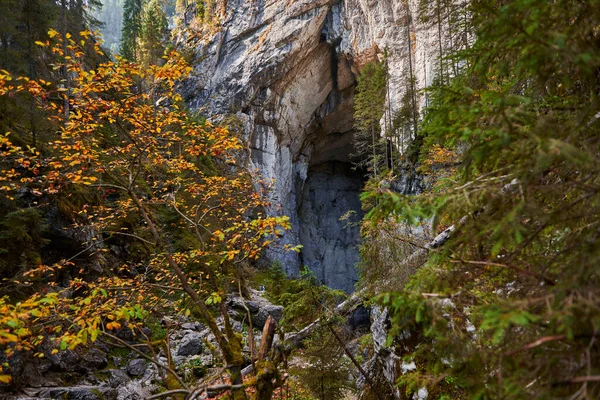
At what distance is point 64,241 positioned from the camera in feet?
35.1

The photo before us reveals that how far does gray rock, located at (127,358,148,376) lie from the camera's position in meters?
10.3

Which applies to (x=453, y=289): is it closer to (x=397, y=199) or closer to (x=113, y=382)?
(x=397, y=199)

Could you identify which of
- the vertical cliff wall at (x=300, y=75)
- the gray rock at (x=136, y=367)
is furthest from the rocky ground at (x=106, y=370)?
the vertical cliff wall at (x=300, y=75)

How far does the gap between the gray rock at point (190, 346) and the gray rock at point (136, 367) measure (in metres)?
1.35

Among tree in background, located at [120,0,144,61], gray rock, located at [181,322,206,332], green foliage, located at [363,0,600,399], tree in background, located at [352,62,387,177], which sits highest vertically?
tree in background, located at [120,0,144,61]

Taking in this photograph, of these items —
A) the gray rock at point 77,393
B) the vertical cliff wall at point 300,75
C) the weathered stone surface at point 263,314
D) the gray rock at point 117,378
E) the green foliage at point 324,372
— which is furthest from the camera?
the vertical cliff wall at point 300,75

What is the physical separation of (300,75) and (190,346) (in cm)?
2432

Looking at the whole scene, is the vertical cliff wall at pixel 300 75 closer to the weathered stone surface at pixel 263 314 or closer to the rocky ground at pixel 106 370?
the weathered stone surface at pixel 263 314

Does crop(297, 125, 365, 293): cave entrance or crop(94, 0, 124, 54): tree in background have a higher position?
crop(94, 0, 124, 54): tree in background

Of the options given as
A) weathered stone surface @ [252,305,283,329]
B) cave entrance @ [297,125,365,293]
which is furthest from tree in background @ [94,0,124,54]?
weathered stone surface @ [252,305,283,329]

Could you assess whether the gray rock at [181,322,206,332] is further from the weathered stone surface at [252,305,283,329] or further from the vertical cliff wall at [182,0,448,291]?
the vertical cliff wall at [182,0,448,291]

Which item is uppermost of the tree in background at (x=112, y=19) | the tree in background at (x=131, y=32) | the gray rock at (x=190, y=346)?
the tree in background at (x=112, y=19)

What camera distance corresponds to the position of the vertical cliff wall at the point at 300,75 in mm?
25031

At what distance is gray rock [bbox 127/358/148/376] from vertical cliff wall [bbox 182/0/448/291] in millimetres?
15926
